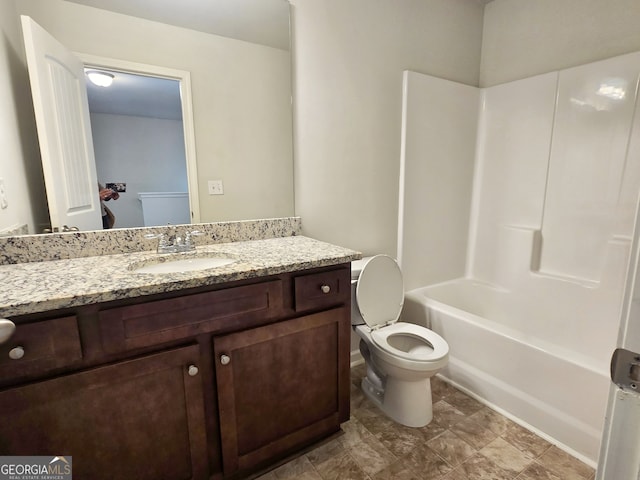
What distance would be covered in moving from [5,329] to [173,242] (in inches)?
29.3

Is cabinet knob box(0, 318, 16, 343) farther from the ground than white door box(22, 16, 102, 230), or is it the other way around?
white door box(22, 16, 102, 230)

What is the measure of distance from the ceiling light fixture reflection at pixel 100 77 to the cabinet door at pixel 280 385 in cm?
117

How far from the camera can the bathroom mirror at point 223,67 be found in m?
1.34

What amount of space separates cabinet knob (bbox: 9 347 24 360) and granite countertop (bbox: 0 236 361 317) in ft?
0.32

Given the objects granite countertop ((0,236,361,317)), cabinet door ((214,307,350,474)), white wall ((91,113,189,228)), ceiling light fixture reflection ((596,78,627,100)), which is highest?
ceiling light fixture reflection ((596,78,627,100))

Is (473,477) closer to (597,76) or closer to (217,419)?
(217,419)

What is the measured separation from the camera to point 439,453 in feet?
4.89

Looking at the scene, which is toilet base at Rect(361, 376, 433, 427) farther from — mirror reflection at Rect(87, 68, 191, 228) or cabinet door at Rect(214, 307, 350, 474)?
mirror reflection at Rect(87, 68, 191, 228)

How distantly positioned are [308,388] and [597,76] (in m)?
2.32

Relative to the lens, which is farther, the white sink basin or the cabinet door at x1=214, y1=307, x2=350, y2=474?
the white sink basin

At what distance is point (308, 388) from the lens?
140 cm

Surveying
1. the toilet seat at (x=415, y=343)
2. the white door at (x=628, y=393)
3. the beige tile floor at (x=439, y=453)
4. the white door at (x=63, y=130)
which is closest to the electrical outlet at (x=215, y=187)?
the white door at (x=63, y=130)

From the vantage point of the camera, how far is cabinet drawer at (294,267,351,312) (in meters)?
1.30

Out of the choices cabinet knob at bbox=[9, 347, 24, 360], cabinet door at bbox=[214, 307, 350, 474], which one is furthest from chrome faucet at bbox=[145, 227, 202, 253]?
cabinet knob at bbox=[9, 347, 24, 360]
